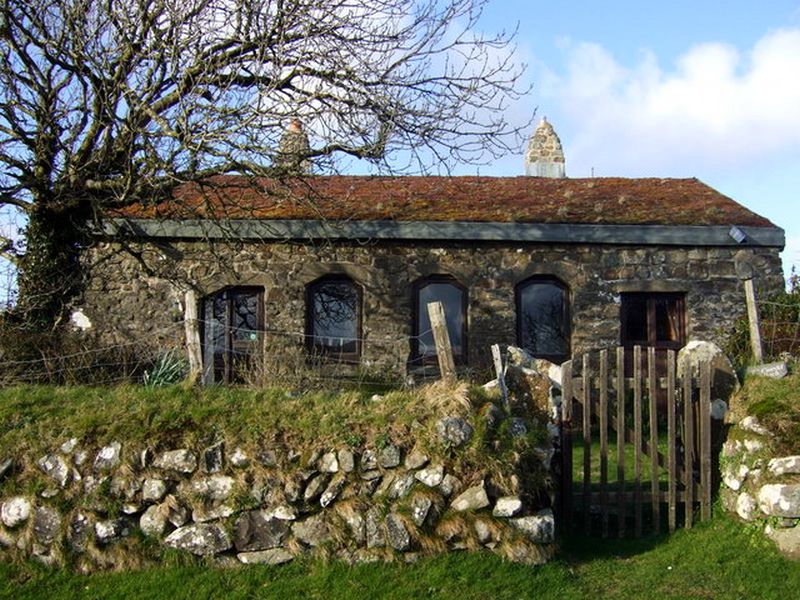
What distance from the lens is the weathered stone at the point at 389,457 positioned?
6637 mm

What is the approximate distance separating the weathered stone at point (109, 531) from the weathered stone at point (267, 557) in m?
0.98

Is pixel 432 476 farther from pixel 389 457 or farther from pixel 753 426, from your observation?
pixel 753 426

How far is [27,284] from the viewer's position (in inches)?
445

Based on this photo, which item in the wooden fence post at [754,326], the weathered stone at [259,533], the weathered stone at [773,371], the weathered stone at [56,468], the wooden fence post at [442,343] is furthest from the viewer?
the wooden fence post at [754,326]

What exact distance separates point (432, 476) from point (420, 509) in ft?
0.93

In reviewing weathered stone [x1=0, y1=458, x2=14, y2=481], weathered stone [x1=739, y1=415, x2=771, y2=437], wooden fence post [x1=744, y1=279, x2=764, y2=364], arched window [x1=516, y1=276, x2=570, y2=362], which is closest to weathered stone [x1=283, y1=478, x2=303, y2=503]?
weathered stone [x1=0, y1=458, x2=14, y2=481]

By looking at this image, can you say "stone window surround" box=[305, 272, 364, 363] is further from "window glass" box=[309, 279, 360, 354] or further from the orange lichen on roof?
the orange lichen on roof

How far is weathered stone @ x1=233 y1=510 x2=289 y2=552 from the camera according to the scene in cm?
649

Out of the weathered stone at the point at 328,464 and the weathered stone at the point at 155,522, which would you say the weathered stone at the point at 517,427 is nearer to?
the weathered stone at the point at 328,464

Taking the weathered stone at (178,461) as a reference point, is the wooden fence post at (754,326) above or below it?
above

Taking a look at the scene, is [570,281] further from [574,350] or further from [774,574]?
[774,574]

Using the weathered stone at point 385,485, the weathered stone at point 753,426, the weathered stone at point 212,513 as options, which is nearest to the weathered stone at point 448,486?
the weathered stone at point 385,485

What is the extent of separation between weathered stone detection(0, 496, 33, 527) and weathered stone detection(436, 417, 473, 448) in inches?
135

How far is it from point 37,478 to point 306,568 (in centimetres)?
242
